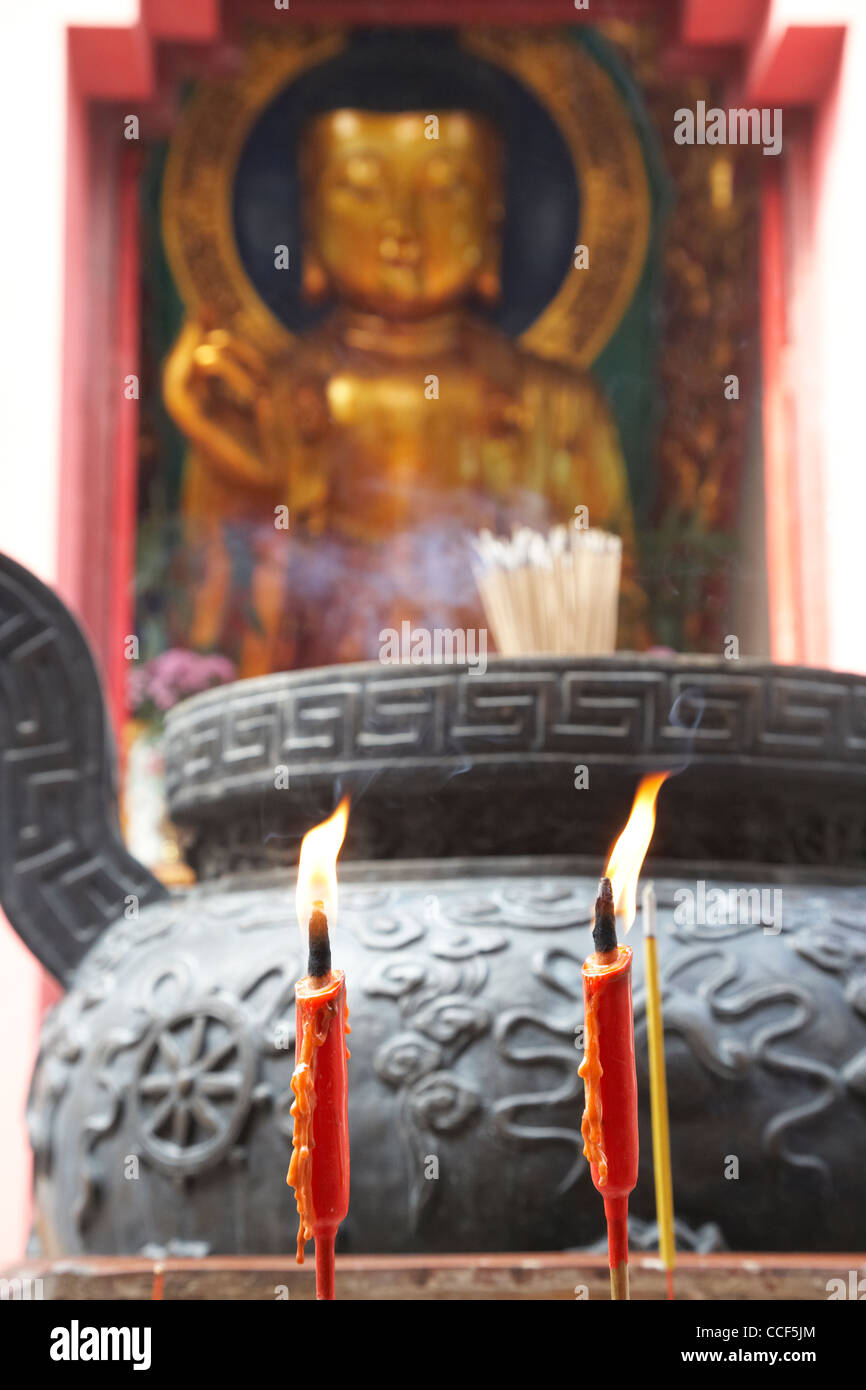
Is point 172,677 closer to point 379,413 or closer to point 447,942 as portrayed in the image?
point 379,413

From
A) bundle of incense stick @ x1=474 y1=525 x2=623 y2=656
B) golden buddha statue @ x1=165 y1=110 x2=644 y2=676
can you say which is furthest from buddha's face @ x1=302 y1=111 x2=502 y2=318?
bundle of incense stick @ x1=474 y1=525 x2=623 y2=656

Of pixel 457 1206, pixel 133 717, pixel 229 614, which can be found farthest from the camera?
pixel 229 614

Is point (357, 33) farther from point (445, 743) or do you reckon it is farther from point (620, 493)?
point (445, 743)

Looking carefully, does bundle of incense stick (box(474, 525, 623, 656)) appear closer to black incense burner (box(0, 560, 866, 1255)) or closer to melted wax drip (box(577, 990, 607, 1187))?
black incense burner (box(0, 560, 866, 1255))

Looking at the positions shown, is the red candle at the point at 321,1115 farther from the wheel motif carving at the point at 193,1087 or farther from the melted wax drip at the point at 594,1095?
the wheel motif carving at the point at 193,1087

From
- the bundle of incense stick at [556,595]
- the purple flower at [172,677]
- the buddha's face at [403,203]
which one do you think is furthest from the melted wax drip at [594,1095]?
the buddha's face at [403,203]

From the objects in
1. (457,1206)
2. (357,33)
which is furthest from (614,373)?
(457,1206)

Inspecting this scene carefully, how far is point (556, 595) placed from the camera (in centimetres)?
92

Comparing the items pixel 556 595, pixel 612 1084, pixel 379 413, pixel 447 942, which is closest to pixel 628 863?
pixel 612 1084

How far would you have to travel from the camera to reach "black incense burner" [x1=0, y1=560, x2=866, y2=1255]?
0.59m

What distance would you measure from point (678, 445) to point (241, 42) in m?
0.96

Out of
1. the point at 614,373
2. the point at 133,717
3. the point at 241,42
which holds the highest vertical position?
the point at 241,42

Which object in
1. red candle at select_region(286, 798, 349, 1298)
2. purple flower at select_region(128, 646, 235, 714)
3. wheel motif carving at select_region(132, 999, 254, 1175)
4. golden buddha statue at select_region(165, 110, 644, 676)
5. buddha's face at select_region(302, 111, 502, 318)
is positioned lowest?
wheel motif carving at select_region(132, 999, 254, 1175)

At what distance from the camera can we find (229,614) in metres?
2.56
